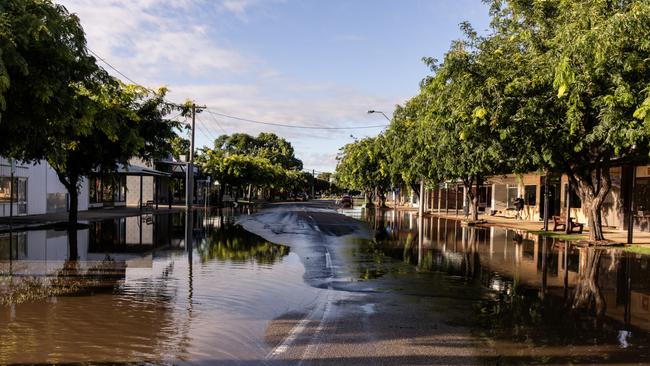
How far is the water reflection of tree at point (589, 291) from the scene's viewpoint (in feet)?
31.5

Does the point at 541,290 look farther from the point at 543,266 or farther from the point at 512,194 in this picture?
the point at 512,194

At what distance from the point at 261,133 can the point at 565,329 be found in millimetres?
125186

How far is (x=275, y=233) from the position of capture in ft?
80.4

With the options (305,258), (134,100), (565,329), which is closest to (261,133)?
(134,100)

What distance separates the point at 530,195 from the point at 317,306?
34254 millimetres

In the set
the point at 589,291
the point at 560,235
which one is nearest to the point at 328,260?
the point at 589,291

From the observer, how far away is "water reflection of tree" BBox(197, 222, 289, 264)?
1545 cm

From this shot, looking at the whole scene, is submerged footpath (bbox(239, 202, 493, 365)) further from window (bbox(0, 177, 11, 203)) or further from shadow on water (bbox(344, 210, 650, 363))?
window (bbox(0, 177, 11, 203))

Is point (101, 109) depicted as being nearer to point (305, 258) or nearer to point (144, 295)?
point (144, 295)

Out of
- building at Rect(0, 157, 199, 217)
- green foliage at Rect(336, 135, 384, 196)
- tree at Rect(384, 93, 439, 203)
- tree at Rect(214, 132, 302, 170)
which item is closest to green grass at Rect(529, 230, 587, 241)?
tree at Rect(384, 93, 439, 203)

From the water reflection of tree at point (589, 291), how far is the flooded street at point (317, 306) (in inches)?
1.8

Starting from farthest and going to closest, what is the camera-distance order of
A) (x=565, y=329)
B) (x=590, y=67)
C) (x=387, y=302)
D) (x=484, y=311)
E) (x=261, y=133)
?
(x=261, y=133), (x=590, y=67), (x=387, y=302), (x=484, y=311), (x=565, y=329)

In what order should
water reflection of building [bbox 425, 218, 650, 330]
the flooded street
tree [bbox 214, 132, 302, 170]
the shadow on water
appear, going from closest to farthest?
the flooded street
the shadow on water
water reflection of building [bbox 425, 218, 650, 330]
tree [bbox 214, 132, 302, 170]

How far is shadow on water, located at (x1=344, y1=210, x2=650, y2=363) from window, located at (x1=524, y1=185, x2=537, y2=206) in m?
18.8
